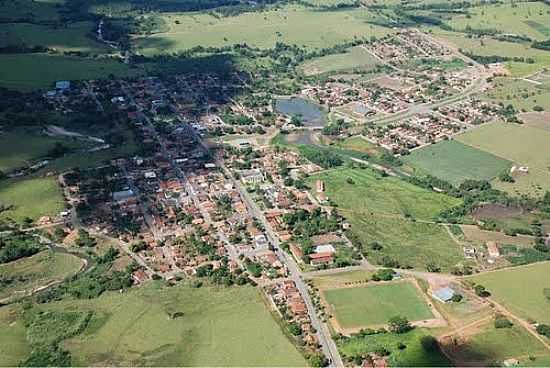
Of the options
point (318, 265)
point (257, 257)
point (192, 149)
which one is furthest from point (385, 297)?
point (192, 149)

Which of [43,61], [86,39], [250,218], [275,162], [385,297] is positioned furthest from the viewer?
[86,39]

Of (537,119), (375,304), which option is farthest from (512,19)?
(375,304)

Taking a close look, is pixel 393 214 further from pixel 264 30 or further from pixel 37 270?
pixel 264 30

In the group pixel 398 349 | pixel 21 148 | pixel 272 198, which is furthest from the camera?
pixel 21 148

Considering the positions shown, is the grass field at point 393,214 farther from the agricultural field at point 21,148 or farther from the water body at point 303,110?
the agricultural field at point 21,148

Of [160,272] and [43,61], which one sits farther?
[43,61]

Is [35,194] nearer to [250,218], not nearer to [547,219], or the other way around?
[250,218]

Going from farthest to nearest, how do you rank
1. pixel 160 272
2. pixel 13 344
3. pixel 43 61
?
1. pixel 43 61
2. pixel 160 272
3. pixel 13 344
